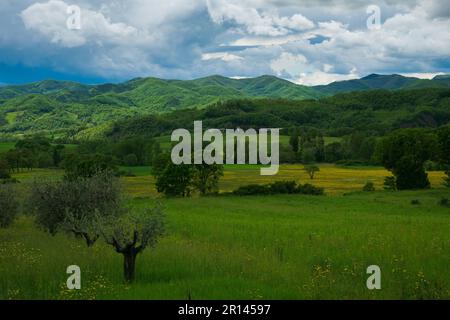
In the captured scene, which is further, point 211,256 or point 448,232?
point 448,232

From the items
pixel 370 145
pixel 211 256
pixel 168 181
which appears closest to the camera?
pixel 211 256

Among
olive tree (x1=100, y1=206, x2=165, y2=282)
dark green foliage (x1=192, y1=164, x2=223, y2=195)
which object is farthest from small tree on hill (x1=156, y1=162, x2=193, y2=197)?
olive tree (x1=100, y1=206, x2=165, y2=282)

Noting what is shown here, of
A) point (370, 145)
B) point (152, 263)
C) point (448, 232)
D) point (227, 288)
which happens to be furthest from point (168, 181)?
point (370, 145)

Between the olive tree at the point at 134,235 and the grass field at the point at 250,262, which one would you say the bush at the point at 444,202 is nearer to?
the grass field at the point at 250,262

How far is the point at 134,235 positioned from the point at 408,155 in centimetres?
6663

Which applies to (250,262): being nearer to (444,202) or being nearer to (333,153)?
(444,202)

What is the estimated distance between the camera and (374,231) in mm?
33625

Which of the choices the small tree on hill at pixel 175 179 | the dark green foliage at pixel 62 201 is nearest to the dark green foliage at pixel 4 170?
the small tree on hill at pixel 175 179

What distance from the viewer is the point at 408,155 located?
74562 millimetres

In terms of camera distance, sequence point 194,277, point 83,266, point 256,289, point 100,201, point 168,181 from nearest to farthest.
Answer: point 256,289 < point 194,277 < point 83,266 < point 100,201 < point 168,181

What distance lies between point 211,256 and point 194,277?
4.75 m

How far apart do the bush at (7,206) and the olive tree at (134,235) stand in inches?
836

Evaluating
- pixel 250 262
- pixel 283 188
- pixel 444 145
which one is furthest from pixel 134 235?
pixel 444 145
